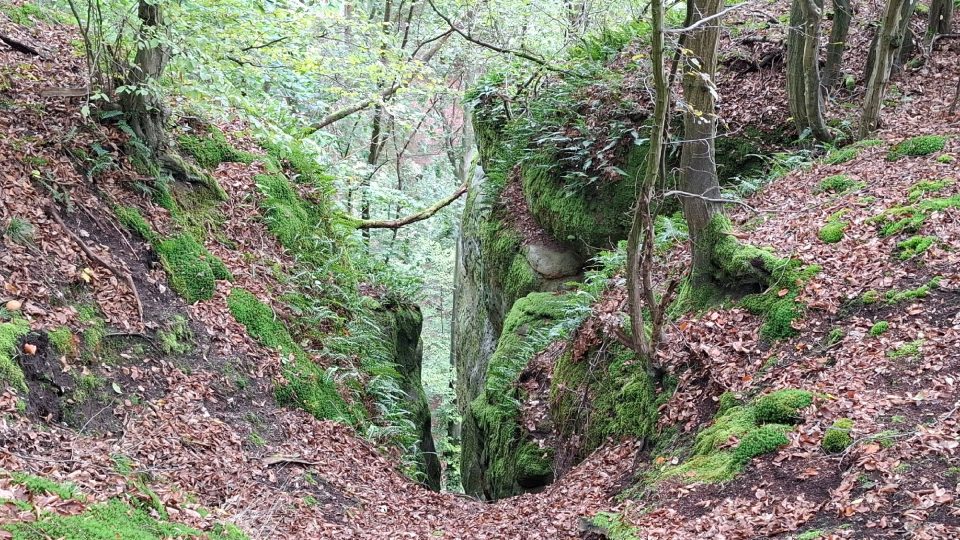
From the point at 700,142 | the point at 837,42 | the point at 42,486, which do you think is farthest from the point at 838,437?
the point at 837,42

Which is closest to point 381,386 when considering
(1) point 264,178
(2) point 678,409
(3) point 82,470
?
(1) point 264,178

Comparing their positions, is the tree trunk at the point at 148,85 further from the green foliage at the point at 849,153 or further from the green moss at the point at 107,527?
the green foliage at the point at 849,153

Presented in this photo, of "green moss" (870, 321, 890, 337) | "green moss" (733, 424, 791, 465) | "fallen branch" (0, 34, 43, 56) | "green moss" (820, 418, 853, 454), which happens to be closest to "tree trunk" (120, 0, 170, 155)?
"fallen branch" (0, 34, 43, 56)

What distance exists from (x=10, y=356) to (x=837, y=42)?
11102 mm

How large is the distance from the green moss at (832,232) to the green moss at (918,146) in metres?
1.90

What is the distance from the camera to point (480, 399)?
11.8m

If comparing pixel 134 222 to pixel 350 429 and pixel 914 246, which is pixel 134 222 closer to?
pixel 350 429

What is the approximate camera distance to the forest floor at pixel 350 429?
441cm

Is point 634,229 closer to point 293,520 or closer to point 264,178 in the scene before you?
point 293,520

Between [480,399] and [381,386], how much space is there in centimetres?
296

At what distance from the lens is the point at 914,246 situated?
640 centimetres

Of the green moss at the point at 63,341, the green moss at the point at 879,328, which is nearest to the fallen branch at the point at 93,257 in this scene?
the green moss at the point at 63,341

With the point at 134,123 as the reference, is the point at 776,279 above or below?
below

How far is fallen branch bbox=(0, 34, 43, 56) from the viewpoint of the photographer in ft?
28.0
